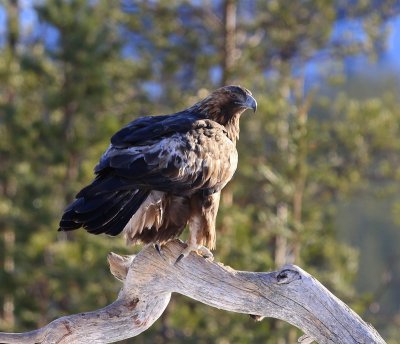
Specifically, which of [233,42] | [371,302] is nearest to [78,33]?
[233,42]

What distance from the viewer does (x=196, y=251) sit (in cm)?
546

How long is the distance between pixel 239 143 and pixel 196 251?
841cm

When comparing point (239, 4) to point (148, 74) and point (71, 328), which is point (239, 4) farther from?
point (71, 328)

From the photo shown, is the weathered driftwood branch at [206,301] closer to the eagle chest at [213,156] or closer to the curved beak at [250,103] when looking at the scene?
the eagle chest at [213,156]

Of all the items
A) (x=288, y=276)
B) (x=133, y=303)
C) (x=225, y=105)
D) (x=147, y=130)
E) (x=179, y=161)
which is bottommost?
(x=133, y=303)

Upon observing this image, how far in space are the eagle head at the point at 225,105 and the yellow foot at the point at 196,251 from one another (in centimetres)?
103

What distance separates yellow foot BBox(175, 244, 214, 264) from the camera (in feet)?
17.7

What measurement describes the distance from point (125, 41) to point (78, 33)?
1351 mm

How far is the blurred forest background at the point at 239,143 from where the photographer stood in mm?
13055

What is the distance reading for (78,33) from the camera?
45.5ft

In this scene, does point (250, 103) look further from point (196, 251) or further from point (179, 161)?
point (196, 251)

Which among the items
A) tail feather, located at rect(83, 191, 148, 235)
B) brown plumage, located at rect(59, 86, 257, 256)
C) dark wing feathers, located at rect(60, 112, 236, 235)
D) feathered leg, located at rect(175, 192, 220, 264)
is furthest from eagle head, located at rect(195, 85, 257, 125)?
tail feather, located at rect(83, 191, 148, 235)

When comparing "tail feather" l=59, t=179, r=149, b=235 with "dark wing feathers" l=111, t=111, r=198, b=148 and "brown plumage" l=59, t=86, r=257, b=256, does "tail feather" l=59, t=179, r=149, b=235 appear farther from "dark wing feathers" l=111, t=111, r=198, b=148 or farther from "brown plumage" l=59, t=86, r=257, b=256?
"dark wing feathers" l=111, t=111, r=198, b=148

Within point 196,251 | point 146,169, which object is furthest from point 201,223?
point 146,169
